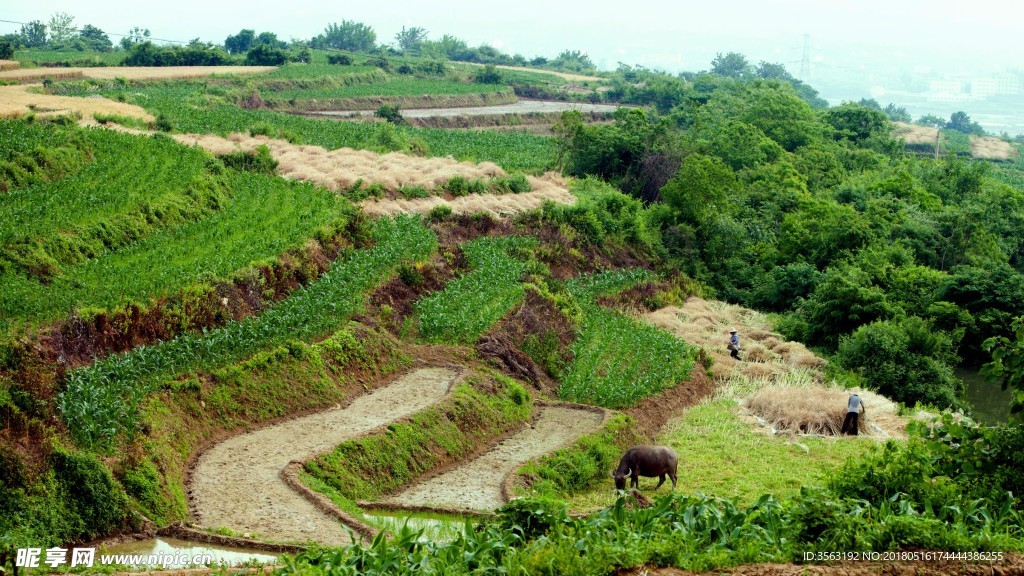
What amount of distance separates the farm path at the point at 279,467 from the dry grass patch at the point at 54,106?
66.0ft

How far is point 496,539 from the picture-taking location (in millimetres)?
9891

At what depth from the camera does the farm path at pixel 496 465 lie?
52.1 feet

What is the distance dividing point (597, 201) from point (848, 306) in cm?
1031

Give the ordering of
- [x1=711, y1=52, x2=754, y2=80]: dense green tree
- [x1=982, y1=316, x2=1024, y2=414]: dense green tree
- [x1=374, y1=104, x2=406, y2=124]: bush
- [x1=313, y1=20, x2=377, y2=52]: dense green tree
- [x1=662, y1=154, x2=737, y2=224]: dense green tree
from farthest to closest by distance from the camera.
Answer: [x1=711, y1=52, x2=754, y2=80]: dense green tree
[x1=313, y1=20, x2=377, y2=52]: dense green tree
[x1=374, y1=104, x2=406, y2=124]: bush
[x1=662, y1=154, x2=737, y2=224]: dense green tree
[x1=982, y1=316, x2=1024, y2=414]: dense green tree

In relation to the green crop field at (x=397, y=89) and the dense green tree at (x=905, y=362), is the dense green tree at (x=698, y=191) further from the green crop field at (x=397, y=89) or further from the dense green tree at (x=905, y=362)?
the green crop field at (x=397, y=89)

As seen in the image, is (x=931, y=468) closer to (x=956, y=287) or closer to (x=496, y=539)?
(x=496, y=539)

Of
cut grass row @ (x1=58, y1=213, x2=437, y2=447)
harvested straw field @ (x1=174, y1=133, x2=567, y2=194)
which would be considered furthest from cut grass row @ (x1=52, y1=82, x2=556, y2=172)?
cut grass row @ (x1=58, y1=213, x2=437, y2=447)

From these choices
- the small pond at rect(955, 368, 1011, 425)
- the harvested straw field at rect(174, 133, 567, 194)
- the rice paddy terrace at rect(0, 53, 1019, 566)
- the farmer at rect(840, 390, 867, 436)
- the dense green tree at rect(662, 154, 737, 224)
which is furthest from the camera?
the dense green tree at rect(662, 154, 737, 224)

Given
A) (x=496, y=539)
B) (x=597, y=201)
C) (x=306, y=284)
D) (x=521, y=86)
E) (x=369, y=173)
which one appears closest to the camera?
(x=496, y=539)

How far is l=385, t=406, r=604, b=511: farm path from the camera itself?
52.1 ft

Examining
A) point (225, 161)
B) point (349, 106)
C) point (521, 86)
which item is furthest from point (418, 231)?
point (521, 86)

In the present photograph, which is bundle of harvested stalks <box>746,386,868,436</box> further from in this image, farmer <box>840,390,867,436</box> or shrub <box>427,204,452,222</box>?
shrub <box>427,204,452,222</box>

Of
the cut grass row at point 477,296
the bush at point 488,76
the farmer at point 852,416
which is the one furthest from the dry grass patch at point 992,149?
the farmer at point 852,416

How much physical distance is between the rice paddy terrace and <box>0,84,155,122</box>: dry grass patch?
378 millimetres
